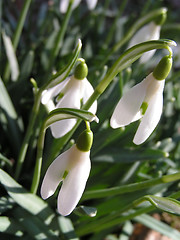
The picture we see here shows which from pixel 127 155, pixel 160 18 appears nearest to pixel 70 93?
pixel 127 155

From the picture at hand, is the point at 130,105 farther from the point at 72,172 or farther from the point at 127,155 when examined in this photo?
the point at 127,155

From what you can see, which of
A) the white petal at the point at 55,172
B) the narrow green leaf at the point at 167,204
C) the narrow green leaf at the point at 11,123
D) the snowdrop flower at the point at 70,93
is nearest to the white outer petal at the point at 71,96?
the snowdrop flower at the point at 70,93

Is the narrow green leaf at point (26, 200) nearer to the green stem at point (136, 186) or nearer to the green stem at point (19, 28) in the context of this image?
the green stem at point (136, 186)

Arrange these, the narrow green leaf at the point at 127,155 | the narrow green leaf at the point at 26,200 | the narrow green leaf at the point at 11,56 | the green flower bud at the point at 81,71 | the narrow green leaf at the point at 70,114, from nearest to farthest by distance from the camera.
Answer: the narrow green leaf at the point at 70,114 → the green flower bud at the point at 81,71 → the narrow green leaf at the point at 26,200 → the narrow green leaf at the point at 127,155 → the narrow green leaf at the point at 11,56

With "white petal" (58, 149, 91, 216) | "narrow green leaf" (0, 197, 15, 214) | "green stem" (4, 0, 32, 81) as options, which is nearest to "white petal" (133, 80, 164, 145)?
"white petal" (58, 149, 91, 216)

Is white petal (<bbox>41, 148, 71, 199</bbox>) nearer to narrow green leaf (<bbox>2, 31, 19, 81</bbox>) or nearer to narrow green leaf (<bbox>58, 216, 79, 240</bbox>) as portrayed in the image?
narrow green leaf (<bbox>58, 216, 79, 240</bbox>)

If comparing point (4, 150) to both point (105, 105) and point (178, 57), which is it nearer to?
point (105, 105)

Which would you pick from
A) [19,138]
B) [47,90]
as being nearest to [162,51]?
[19,138]

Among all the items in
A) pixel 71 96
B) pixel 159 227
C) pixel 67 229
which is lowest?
pixel 159 227
